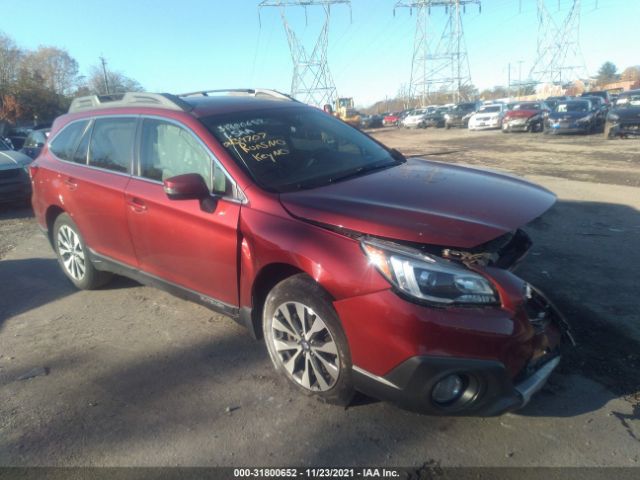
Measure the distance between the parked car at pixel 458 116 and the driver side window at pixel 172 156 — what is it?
34.5 m

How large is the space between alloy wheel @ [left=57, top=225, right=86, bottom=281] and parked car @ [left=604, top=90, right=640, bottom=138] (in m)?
18.5

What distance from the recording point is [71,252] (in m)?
4.96

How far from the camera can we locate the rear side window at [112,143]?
4.05 meters

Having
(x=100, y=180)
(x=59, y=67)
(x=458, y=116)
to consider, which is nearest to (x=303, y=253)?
(x=100, y=180)

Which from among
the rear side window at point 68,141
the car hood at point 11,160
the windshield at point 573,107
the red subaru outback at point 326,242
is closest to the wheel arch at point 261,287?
the red subaru outback at point 326,242

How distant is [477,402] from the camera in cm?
240

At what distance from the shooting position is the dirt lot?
2523 millimetres

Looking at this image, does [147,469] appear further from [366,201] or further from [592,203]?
[592,203]

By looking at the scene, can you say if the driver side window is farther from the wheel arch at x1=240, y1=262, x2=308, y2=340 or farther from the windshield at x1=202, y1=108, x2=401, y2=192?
the wheel arch at x1=240, y1=262, x2=308, y2=340

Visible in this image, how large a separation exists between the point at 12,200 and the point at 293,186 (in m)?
9.08

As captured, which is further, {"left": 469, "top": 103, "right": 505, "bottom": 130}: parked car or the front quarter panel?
{"left": 469, "top": 103, "right": 505, "bottom": 130}: parked car

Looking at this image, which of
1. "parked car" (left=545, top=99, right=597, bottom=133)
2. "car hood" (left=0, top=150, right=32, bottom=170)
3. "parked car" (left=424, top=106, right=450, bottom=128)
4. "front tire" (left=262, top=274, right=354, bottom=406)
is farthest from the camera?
"parked car" (left=424, top=106, right=450, bottom=128)

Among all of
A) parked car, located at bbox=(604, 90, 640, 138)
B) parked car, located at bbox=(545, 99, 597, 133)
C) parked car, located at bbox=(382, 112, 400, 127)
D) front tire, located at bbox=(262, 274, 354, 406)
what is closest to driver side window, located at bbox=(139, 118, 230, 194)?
front tire, located at bbox=(262, 274, 354, 406)

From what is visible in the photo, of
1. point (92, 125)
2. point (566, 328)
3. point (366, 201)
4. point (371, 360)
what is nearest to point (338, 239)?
point (366, 201)
